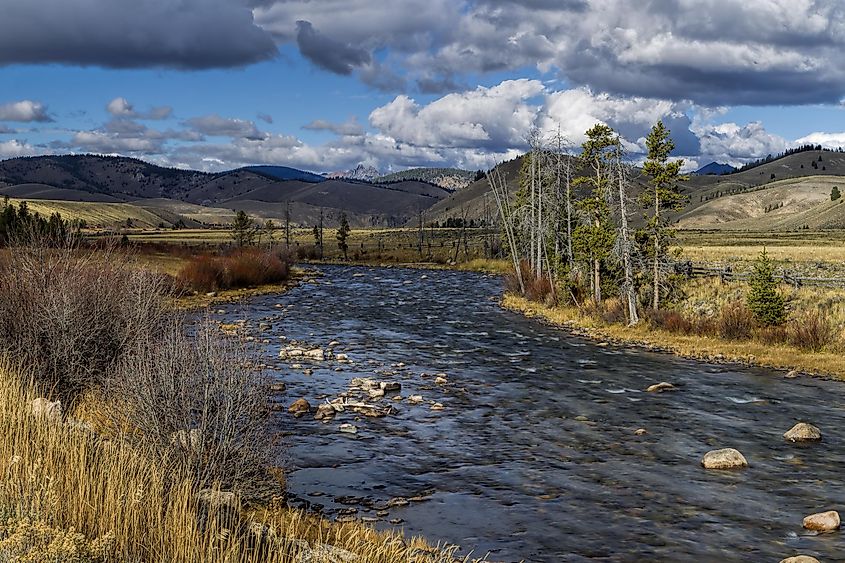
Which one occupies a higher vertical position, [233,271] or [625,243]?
[625,243]

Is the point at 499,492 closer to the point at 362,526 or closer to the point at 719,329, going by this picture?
the point at 362,526

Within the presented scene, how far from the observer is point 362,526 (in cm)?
1174

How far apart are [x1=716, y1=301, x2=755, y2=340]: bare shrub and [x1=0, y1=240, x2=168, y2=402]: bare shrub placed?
24.8 metres

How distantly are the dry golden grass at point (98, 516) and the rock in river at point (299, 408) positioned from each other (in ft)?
34.2

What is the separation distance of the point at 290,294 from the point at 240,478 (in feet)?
149

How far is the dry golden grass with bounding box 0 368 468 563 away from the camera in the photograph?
580cm

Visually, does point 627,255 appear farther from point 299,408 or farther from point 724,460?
point 299,408

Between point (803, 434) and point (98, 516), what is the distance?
1707cm

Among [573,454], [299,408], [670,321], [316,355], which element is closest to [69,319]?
[299,408]

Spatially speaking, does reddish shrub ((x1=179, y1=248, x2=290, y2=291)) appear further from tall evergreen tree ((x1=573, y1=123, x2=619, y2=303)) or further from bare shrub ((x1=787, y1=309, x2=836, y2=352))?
bare shrub ((x1=787, y1=309, x2=836, y2=352))

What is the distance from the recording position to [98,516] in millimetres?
7215

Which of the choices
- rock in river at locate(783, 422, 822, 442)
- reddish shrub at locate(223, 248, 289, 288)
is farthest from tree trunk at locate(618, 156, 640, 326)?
reddish shrub at locate(223, 248, 289, 288)

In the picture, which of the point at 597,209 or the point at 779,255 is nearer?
the point at 597,209

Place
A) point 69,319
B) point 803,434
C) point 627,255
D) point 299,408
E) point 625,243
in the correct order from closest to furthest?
point 69,319 < point 803,434 < point 299,408 < point 627,255 < point 625,243
